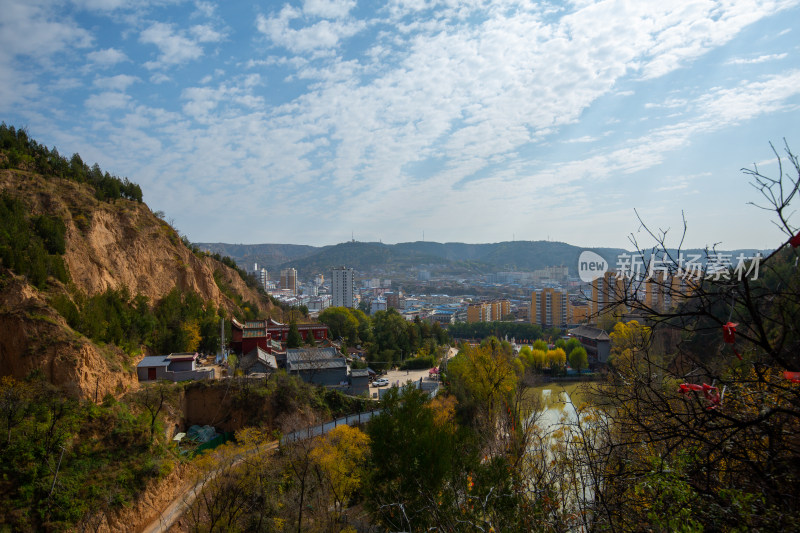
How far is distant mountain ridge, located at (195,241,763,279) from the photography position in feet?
371

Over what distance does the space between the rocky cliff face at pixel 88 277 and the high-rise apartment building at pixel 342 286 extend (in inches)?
1581

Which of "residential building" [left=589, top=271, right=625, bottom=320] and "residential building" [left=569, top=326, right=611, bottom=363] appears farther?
"residential building" [left=569, top=326, right=611, bottom=363]

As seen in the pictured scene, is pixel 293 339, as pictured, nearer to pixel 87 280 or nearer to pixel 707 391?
pixel 87 280

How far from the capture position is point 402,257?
12706 centimetres

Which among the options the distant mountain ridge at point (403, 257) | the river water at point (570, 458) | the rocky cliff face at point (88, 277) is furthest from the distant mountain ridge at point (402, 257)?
the river water at point (570, 458)

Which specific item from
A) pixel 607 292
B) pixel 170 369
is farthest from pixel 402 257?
pixel 607 292

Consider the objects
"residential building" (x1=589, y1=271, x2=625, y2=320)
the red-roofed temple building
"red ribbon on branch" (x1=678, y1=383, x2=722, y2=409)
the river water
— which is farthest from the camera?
the red-roofed temple building

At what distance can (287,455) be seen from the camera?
10.7m

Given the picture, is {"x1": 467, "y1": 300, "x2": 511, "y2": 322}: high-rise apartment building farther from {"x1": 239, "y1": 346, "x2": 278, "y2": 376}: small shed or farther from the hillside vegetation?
{"x1": 239, "y1": 346, "x2": 278, "y2": 376}: small shed

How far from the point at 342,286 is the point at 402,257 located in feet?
202

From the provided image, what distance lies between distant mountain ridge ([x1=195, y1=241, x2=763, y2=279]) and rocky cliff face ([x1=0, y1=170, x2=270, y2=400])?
90419 millimetres

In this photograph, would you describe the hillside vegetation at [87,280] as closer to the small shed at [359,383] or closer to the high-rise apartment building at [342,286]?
the small shed at [359,383]

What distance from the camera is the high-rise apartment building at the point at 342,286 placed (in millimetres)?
65000

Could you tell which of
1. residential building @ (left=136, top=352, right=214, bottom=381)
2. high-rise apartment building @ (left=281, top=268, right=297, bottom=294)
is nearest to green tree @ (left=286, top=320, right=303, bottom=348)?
residential building @ (left=136, top=352, right=214, bottom=381)
